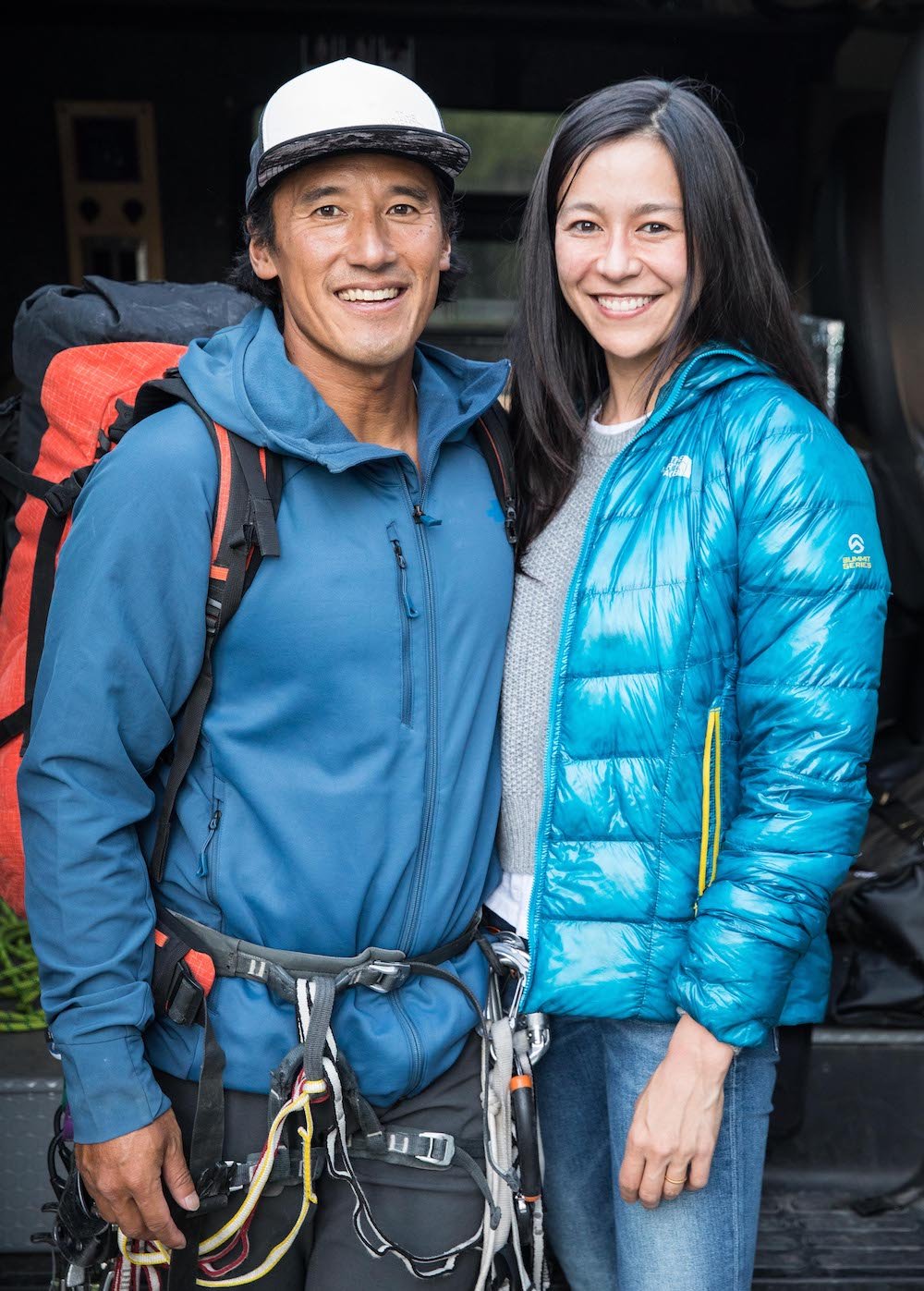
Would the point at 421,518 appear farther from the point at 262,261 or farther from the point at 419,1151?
the point at 419,1151

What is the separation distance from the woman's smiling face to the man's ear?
1.29 feet

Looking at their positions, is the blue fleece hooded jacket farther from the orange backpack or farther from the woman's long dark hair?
Result: the woman's long dark hair

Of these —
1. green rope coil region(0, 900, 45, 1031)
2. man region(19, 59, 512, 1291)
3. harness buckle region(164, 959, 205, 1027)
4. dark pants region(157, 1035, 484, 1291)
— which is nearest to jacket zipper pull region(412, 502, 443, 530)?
man region(19, 59, 512, 1291)

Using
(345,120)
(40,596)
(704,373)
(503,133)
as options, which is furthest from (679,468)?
(503,133)

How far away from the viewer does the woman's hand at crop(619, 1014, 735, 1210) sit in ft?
5.17

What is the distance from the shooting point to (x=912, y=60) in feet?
9.84

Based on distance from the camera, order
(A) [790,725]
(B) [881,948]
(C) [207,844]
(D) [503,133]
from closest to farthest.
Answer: (A) [790,725]
(C) [207,844]
(B) [881,948]
(D) [503,133]

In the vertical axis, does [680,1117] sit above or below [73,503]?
below

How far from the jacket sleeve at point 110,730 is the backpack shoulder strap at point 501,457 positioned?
451 mm

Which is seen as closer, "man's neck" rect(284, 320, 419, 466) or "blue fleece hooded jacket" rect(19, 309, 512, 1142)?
"blue fleece hooded jacket" rect(19, 309, 512, 1142)

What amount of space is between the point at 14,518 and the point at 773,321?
3.75 feet

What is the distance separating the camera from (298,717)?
1.63 metres

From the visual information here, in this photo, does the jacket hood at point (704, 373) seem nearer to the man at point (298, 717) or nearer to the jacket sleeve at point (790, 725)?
the jacket sleeve at point (790, 725)

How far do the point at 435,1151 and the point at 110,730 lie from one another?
71cm
